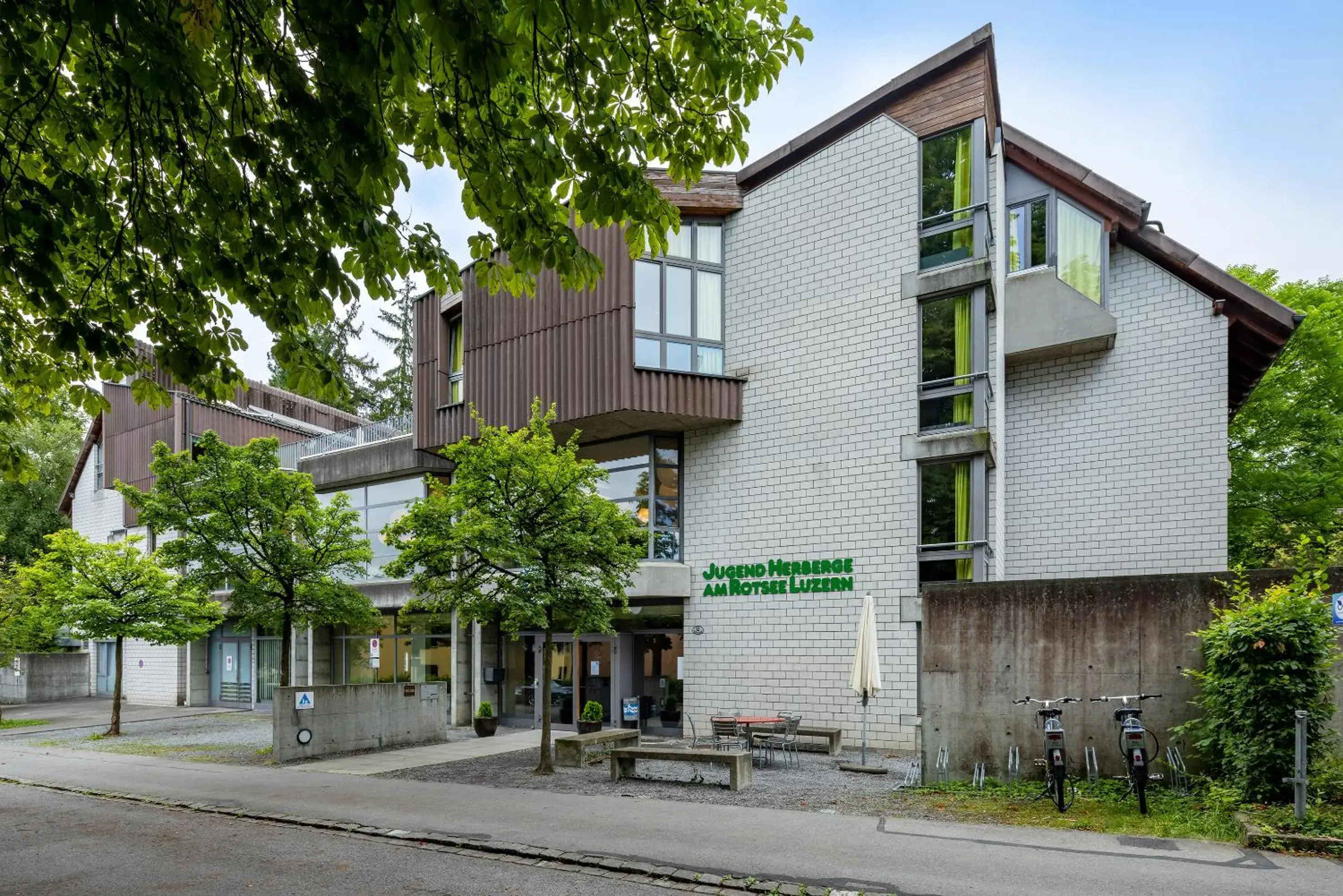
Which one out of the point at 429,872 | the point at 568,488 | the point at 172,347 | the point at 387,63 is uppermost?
the point at 387,63

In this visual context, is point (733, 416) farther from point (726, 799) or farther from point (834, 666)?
point (726, 799)

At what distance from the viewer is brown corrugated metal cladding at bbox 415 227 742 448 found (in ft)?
56.8

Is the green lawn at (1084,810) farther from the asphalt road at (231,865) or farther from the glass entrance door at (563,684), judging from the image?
the glass entrance door at (563,684)

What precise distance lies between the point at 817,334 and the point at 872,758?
758cm

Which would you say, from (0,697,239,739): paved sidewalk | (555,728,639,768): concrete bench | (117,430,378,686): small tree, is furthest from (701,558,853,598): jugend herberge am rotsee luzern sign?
(0,697,239,739): paved sidewalk

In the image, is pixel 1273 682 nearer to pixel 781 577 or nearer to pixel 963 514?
pixel 963 514

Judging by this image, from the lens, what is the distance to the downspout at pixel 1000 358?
54.1 feet

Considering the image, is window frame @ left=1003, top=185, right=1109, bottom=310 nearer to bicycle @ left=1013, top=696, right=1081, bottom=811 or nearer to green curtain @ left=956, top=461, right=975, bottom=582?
green curtain @ left=956, top=461, right=975, bottom=582

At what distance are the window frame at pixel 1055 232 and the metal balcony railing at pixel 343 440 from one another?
587 inches

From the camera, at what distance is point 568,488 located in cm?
1352

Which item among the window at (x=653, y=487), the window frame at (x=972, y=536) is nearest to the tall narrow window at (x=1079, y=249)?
the window frame at (x=972, y=536)

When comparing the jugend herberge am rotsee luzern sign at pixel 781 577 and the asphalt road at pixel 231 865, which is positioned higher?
the jugend herberge am rotsee luzern sign at pixel 781 577

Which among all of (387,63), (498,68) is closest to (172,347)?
(387,63)

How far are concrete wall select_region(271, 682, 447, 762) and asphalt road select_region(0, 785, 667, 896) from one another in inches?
173
